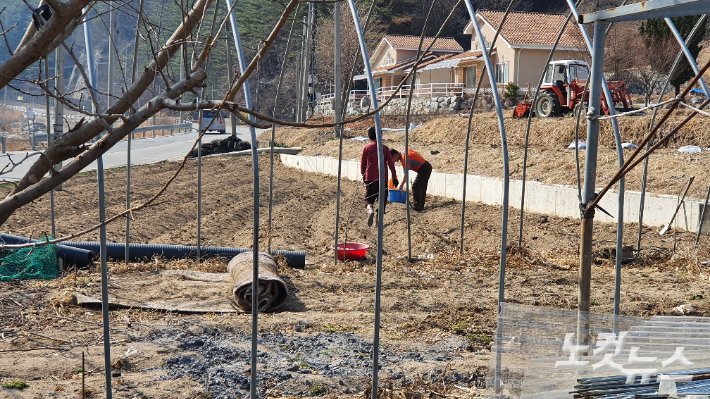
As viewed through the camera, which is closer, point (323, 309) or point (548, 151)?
point (323, 309)

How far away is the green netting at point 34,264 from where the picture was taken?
21.2 ft

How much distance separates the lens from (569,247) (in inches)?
342

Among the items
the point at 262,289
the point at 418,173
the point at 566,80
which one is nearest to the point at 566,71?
the point at 566,80

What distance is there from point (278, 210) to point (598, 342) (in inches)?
378

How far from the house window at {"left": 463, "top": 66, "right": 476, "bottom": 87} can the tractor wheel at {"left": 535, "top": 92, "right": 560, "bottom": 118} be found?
15544 mm

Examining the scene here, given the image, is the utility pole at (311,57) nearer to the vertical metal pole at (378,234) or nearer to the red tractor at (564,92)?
the vertical metal pole at (378,234)

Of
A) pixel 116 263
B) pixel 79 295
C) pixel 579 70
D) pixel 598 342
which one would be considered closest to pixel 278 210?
pixel 116 263

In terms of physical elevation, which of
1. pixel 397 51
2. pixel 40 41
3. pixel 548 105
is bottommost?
pixel 40 41

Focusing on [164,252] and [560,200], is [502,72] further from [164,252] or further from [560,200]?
[164,252]

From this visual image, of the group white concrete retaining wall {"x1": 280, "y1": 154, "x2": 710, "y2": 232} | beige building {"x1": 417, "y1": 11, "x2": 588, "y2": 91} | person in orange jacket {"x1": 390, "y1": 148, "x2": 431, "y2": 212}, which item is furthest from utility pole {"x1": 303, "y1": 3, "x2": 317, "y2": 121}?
beige building {"x1": 417, "y1": 11, "x2": 588, "y2": 91}

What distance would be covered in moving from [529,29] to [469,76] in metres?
4.37

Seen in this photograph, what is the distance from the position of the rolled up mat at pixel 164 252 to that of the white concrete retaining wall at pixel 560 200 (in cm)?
510

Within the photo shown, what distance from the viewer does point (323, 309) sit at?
5.86 meters

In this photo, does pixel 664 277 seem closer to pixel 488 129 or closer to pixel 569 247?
pixel 569 247
